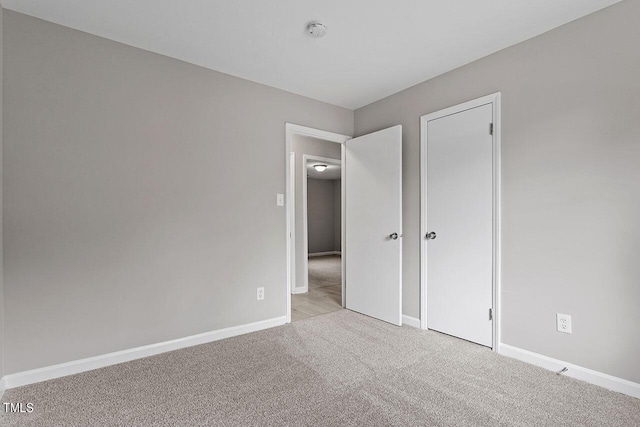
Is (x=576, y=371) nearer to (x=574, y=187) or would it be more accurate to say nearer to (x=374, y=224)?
(x=574, y=187)

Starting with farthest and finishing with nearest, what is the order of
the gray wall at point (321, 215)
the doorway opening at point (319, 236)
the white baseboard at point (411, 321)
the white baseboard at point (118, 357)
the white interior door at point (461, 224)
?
the gray wall at point (321, 215) → the doorway opening at point (319, 236) → the white baseboard at point (411, 321) → the white interior door at point (461, 224) → the white baseboard at point (118, 357)

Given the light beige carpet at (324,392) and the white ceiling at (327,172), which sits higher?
the white ceiling at (327,172)

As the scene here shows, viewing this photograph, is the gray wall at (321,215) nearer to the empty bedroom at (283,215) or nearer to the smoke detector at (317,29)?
the empty bedroom at (283,215)

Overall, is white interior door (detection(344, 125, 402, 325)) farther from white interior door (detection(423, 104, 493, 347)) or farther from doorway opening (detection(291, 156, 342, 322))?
doorway opening (detection(291, 156, 342, 322))

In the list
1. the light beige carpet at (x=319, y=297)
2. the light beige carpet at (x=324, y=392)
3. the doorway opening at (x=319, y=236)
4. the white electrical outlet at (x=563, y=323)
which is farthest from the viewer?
the doorway opening at (x=319, y=236)

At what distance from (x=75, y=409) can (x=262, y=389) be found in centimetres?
105

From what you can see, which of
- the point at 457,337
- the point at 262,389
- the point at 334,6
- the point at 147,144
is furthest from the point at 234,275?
the point at 334,6

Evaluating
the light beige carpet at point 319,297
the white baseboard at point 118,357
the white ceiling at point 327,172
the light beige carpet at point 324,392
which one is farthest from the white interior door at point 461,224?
the white ceiling at point 327,172

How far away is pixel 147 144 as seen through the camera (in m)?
2.46

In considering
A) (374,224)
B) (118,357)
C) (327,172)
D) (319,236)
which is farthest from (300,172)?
(319,236)

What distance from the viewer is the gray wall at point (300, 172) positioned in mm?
4559

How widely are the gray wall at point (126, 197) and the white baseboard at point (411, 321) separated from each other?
4.36 feet

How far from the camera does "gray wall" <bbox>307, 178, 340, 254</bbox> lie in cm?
922

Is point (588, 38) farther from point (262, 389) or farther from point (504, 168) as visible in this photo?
point (262, 389)
